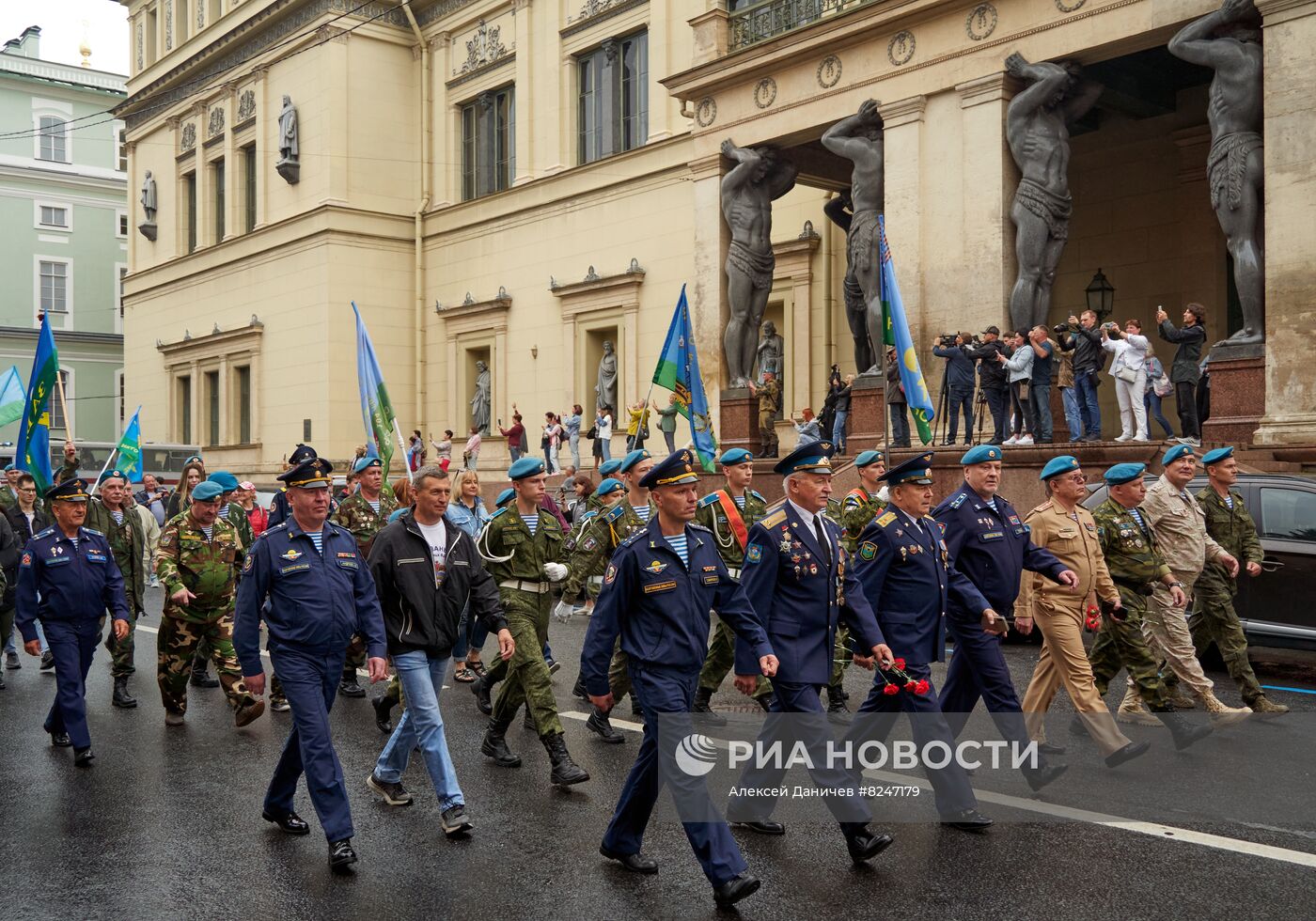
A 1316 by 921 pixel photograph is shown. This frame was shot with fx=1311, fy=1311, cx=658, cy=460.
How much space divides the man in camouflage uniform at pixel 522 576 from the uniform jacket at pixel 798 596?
6.88 ft

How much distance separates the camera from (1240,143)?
1620cm

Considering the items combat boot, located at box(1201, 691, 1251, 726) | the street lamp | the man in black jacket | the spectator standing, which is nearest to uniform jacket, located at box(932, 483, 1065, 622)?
combat boot, located at box(1201, 691, 1251, 726)

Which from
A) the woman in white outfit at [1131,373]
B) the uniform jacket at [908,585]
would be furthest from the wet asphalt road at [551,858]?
the woman in white outfit at [1131,373]

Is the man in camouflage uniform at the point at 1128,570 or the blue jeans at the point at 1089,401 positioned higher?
the blue jeans at the point at 1089,401

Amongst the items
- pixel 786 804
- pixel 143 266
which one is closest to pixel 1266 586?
pixel 786 804

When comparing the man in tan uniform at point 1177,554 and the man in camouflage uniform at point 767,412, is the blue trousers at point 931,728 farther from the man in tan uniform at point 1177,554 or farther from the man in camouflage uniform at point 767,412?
the man in camouflage uniform at point 767,412

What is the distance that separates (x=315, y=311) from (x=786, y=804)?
1254 inches

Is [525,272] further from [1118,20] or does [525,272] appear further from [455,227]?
[1118,20]

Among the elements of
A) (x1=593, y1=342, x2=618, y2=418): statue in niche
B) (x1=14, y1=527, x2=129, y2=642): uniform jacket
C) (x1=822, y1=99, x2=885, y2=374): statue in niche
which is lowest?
(x1=14, y1=527, x2=129, y2=642): uniform jacket

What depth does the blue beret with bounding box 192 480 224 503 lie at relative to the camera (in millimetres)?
9461

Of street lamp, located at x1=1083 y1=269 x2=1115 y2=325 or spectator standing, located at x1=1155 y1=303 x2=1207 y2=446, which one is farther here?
street lamp, located at x1=1083 y1=269 x2=1115 y2=325

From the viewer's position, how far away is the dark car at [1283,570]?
33.3 ft

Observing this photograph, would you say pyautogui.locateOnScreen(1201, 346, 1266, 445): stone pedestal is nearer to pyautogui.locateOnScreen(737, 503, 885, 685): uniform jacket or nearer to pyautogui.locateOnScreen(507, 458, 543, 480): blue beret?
pyautogui.locateOnScreen(507, 458, 543, 480): blue beret

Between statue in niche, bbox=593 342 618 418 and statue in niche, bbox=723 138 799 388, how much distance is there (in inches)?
313
